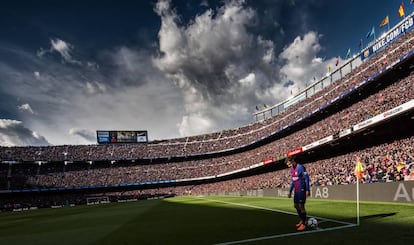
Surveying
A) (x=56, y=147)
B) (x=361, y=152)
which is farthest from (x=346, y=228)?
(x=56, y=147)

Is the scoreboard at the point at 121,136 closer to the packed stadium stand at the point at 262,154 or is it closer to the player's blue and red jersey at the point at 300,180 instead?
the packed stadium stand at the point at 262,154

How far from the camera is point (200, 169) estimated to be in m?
78.1

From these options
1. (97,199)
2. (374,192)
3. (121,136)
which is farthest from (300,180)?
(121,136)

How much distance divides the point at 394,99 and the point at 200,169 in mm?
58392

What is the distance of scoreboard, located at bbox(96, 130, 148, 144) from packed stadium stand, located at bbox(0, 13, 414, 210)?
7.62 feet

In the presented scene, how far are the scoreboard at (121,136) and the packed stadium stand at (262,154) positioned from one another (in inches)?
91.4

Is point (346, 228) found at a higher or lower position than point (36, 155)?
lower

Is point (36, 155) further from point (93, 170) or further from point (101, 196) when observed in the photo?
point (101, 196)

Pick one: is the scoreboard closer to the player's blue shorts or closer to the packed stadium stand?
the packed stadium stand

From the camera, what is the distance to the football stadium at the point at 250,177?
999 cm

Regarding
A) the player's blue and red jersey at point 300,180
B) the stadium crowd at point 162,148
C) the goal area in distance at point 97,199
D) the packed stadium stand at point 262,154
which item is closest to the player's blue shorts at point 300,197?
the player's blue and red jersey at point 300,180

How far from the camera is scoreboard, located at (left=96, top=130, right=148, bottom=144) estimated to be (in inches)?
3221

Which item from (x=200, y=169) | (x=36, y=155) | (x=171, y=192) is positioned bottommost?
(x=171, y=192)

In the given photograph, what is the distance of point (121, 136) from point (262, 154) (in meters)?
48.2
